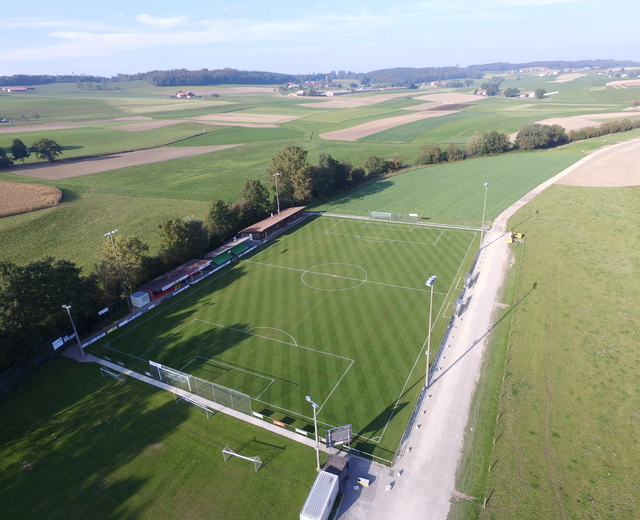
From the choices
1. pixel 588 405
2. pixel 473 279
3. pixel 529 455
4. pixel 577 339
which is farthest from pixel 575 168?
pixel 529 455

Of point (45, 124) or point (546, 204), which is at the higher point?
point (45, 124)

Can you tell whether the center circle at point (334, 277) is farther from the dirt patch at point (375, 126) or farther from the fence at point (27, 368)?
the dirt patch at point (375, 126)

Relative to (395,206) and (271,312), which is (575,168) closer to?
(395,206)

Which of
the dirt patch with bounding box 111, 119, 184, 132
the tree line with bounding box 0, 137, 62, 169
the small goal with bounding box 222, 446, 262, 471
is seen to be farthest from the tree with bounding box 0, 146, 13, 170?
the small goal with bounding box 222, 446, 262, 471

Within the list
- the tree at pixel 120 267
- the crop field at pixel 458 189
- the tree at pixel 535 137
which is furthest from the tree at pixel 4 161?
the tree at pixel 535 137

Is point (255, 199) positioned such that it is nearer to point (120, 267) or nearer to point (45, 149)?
point (120, 267)

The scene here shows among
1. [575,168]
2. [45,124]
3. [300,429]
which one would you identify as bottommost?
[300,429]

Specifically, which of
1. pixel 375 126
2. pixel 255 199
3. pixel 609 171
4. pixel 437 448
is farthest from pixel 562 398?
pixel 375 126
